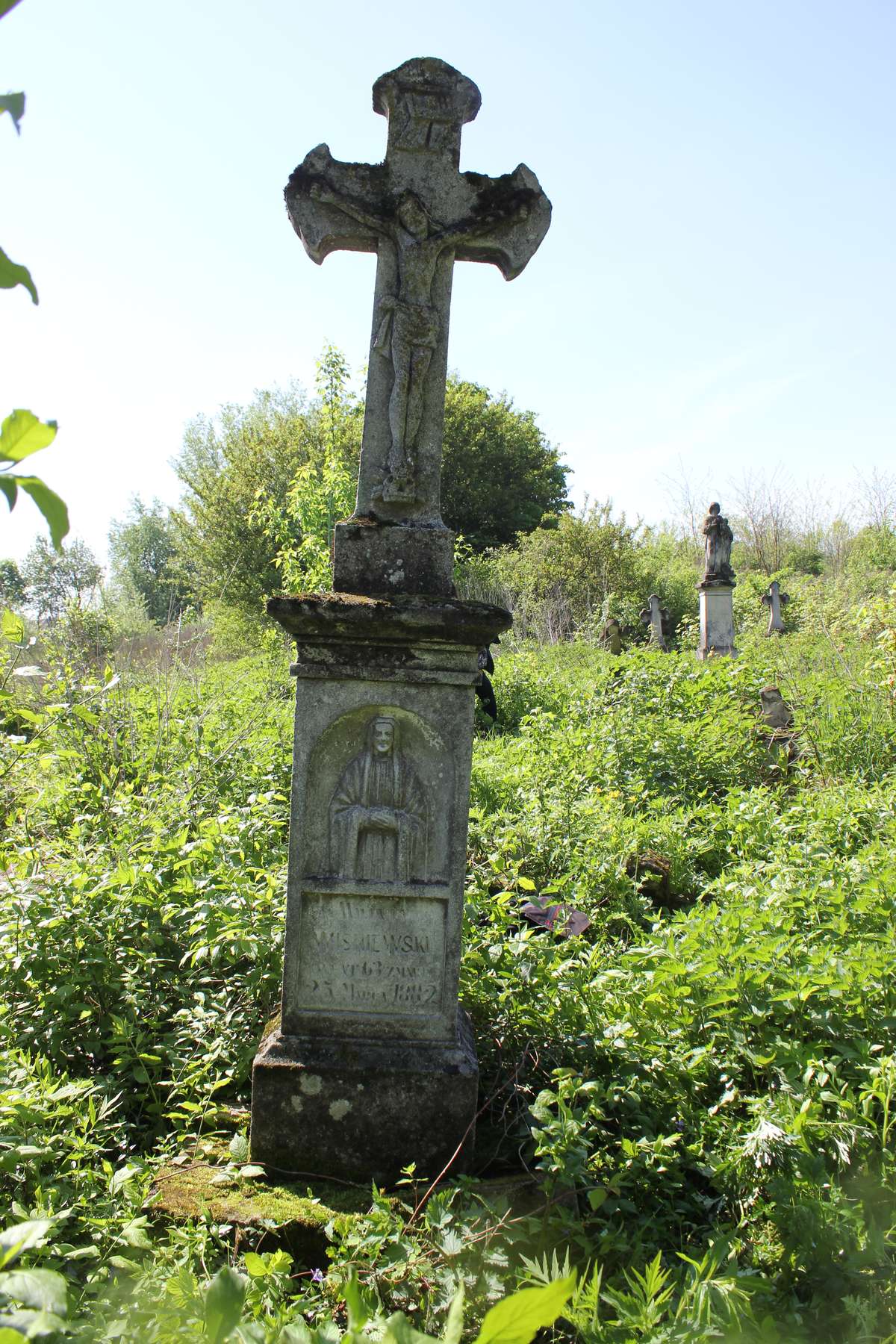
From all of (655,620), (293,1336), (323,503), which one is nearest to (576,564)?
(655,620)

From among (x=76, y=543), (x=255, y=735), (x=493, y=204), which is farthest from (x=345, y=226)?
(x=76, y=543)

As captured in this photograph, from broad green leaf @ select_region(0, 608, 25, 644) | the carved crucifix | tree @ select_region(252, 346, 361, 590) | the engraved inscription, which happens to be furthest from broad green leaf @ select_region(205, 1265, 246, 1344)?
tree @ select_region(252, 346, 361, 590)

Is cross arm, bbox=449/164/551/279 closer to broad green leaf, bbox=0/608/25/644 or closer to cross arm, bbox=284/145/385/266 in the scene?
cross arm, bbox=284/145/385/266

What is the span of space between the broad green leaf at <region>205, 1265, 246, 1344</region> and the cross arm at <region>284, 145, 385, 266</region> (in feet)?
10.1

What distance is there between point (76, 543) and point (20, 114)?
982cm

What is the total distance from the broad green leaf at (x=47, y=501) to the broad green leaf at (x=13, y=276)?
138mm

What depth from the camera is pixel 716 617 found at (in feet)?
43.4

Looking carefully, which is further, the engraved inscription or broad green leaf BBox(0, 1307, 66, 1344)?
the engraved inscription

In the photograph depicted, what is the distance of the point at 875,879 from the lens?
359 cm

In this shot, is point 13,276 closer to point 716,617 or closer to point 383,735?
point 383,735

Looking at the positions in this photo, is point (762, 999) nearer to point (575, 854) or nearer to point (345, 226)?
point (575, 854)

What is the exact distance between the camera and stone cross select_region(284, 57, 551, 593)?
304 cm

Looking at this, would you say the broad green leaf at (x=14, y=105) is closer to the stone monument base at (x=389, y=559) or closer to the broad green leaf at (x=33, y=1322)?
the broad green leaf at (x=33, y=1322)

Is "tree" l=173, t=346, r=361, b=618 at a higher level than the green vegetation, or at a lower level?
higher
